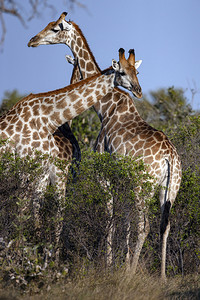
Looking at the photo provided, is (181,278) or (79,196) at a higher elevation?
(79,196)

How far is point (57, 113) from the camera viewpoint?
8938mm

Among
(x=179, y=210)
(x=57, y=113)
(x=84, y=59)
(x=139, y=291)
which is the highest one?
(x=84, y=59)

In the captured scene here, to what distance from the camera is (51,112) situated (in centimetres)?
895

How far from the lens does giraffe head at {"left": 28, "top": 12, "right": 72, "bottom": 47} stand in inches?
418

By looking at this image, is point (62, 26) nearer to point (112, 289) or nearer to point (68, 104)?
point (68, 104)

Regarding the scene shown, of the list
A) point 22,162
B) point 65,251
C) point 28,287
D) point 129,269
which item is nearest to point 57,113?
point 22,162

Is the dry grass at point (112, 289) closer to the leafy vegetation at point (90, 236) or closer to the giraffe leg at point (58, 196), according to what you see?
the leafy vegetation at point (90, 236)

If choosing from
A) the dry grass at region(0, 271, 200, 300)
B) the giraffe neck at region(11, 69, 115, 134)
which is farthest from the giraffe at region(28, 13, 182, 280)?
the dry grass at region(0, 271, 200, 300)

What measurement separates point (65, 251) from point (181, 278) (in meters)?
2.04

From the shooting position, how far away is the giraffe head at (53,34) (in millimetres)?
A: 10617

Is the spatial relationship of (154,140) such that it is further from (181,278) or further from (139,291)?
(139,291)

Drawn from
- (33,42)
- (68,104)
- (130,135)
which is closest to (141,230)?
(130,135)

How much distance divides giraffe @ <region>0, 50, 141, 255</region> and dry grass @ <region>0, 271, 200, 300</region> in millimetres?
2287

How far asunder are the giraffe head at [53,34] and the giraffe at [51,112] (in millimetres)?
2020
